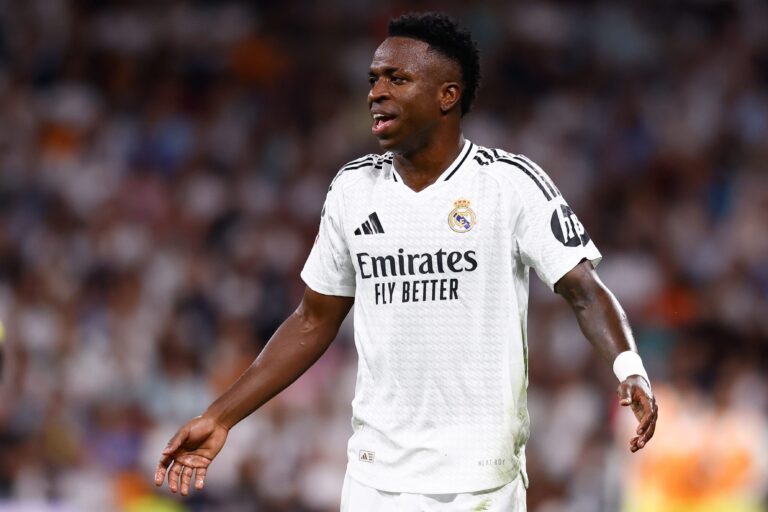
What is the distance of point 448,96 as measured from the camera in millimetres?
4305

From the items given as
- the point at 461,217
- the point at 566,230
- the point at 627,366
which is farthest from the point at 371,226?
the point at 627,366

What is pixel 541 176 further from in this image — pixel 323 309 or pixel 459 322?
pixel 323 309

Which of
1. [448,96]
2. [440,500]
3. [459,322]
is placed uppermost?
[448,96]

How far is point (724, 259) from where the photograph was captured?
1012cm

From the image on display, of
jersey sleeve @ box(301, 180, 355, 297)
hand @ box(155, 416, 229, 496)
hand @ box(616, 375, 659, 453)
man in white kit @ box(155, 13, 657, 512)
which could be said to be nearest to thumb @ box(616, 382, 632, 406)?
hand @ box(616, 375, 659, 453)

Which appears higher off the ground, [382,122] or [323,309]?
[382,122]

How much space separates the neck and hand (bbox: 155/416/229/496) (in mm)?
1037

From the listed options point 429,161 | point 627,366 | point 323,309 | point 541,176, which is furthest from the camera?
point 323,309

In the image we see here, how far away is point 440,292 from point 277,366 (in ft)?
2.22

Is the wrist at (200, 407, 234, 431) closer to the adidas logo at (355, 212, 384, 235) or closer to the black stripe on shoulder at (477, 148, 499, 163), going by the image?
the adidas logo at (355, 212, 384, 235)

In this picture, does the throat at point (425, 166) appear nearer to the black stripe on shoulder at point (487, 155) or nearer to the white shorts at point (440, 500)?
the black stripe on shoulder at point (487, 155)

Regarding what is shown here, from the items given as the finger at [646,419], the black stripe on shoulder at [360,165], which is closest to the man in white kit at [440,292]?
the black stripe on shoulder at [360,165]

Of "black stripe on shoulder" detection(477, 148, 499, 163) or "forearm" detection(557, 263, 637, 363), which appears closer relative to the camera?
"forearm" detection(557, 263, 637, 363)

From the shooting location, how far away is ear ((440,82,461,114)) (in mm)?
4281
